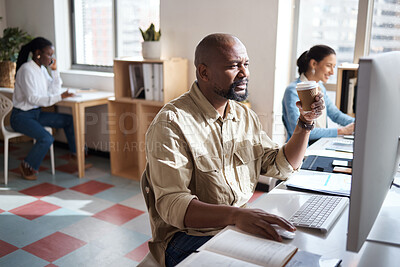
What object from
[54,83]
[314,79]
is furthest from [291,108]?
[54,83]

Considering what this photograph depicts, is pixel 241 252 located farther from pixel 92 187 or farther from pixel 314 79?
pixel 92 187

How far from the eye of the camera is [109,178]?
12.8ft

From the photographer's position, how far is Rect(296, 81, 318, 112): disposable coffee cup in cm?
150

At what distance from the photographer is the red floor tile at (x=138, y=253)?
242 centimetres

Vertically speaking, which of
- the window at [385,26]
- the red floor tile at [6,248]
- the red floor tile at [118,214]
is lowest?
the red floor tile at [118,214]

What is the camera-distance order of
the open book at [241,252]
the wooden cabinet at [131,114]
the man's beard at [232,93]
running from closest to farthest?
1. the open book at [241,252]
2. the man's beard at [232,93]
3. the wooden cabinet at [131,114]

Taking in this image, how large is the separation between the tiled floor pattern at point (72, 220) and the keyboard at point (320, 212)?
135 cm

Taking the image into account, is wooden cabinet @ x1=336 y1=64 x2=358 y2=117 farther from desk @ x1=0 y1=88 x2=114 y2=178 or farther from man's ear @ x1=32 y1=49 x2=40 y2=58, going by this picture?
man's ear @ x1=32 y1=49 x2=40 y2=58

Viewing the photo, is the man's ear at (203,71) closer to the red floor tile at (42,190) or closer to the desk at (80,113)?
the red floor tile at (42,190)

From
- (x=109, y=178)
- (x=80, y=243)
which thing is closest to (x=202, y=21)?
(x=109, y=178)

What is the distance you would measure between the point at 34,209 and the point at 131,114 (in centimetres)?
134

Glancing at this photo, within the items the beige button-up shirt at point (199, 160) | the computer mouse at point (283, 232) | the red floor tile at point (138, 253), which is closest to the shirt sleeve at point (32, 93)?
the red floor tile at point (138, 253)

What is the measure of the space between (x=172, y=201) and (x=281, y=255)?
422mm

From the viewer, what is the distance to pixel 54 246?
255 cm
